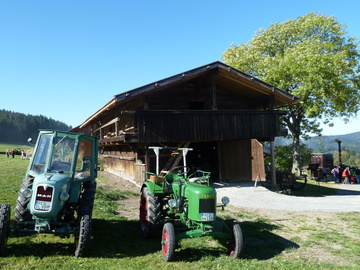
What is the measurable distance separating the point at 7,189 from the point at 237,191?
1027cm

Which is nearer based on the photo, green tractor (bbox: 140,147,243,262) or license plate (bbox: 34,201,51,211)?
license plate (bbox: 34,201,51,211)

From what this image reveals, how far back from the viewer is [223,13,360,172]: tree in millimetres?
22656

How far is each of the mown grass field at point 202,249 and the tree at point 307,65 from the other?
55.8 feet

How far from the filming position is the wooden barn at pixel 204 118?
Answer: 13.7 meters

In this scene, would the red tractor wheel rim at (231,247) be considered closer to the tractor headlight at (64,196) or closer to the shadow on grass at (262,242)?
the shadow on grass at (262,242)

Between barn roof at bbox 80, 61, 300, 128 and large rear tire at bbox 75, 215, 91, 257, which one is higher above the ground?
barn roof at bbox 80, 61, 300, 128

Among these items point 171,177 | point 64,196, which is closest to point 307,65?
point 171,177

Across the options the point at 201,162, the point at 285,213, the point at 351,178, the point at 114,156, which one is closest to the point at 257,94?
the point at 201,162

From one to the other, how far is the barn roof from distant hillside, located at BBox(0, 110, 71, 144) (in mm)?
110333

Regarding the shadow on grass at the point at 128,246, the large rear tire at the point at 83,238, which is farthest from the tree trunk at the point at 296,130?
the large rear tire at the point at 83,238

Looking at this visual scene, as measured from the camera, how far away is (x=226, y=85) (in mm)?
16703

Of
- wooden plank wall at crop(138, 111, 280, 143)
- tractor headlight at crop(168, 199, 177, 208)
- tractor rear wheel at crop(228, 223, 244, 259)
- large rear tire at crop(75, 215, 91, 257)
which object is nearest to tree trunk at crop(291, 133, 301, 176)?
wooden plank wall at crop(138, 111, 280, 143)

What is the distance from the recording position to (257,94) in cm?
1712

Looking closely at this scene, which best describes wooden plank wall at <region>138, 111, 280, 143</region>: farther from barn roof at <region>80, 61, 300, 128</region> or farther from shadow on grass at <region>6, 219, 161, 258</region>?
shadow on grass at <region>6, 219, 161, 258</region>
